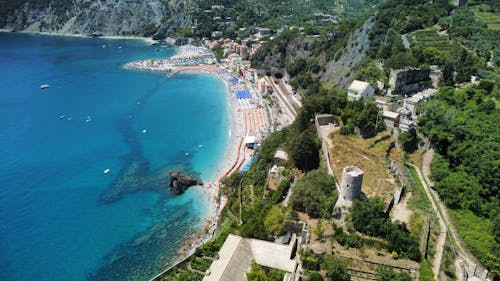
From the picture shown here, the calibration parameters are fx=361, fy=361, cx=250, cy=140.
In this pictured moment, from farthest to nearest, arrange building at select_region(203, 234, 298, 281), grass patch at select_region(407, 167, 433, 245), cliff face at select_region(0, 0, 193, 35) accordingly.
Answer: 1. cliff face at select_region(0, 0, 193, 35)
2. grass patch at select_region(407, 167, 433, 245)
3. building at select_region(203, 234, 298, 281)

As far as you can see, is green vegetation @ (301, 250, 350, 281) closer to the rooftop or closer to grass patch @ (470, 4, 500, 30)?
the rooftop

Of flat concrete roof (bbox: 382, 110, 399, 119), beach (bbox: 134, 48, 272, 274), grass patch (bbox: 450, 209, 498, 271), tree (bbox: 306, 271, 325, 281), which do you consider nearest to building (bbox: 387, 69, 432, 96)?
flat concrete roof (bbox: 382, 110, 399, 119)

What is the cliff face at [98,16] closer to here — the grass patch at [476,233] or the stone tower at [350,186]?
the stone tower at [350,186]

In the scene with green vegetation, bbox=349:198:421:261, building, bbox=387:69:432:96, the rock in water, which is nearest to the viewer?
green vegetation, bbox=349:198:421:261

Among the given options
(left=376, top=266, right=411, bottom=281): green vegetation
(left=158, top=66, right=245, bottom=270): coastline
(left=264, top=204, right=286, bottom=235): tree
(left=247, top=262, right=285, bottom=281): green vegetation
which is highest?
(left=376, top=266, right=411, bottom=281): green vegetation

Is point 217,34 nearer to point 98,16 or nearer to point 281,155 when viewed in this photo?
point 98,16

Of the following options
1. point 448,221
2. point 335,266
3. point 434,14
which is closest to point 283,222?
point 335,266

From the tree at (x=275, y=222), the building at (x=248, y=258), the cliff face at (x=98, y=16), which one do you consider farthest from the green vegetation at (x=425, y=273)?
the cliff face at (x=98, y=16)
